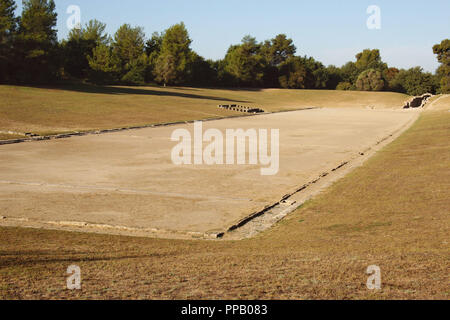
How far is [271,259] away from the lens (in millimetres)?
6273

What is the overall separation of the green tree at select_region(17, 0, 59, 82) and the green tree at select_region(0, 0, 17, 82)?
1.17 m

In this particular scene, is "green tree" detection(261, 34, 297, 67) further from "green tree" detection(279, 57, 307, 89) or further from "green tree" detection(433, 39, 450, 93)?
"green tree" detection(433, 39, 450, 93)

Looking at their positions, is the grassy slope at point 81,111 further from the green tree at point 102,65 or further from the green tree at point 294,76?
the green tree at point 294,76

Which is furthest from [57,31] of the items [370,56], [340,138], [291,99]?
[370,56]

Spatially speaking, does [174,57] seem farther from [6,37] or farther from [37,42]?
[6,37]

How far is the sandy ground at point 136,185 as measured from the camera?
9.63 metres

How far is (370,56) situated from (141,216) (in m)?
158

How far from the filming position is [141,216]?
980 cm

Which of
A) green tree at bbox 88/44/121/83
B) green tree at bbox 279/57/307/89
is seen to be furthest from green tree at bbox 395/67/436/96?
green tree at bbox 88/44/121/83

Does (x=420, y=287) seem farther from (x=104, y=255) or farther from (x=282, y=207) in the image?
(x=282, y=207)

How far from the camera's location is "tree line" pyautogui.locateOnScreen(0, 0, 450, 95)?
194ft

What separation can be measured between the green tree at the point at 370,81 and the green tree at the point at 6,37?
69214mm

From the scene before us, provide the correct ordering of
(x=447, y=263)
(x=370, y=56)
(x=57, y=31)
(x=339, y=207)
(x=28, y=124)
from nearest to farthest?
(x=447, y=263)
(x=339, y=207)
(x=28, y=124)
(x=57, y=31)
(x=370, y=56)

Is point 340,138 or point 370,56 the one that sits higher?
point 370,56
